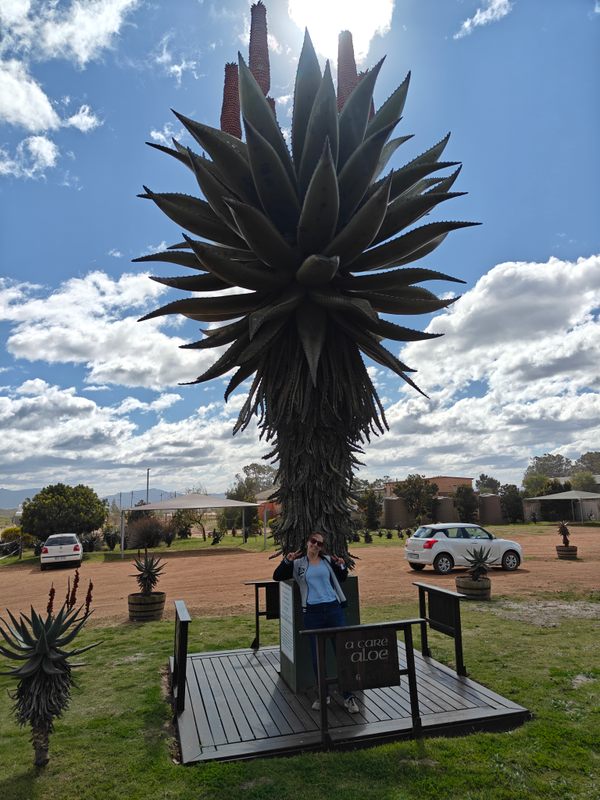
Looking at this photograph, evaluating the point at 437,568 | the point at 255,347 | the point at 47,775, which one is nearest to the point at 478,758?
the point at 47,775

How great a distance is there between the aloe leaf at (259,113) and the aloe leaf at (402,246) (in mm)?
1010

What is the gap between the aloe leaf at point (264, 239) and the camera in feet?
13.7

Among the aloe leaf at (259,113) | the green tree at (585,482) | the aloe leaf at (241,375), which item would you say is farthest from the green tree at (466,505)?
the aloe leaf at (259,113)

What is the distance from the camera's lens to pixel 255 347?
4.50 m

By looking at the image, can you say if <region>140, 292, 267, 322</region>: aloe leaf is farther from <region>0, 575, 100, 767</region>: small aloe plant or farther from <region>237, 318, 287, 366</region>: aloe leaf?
<region>0, 575, 100, 767</region>: small aloe plant

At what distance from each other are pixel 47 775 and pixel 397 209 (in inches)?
210

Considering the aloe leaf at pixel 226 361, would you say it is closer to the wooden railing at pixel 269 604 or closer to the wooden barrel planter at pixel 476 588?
the wooden railing at pixel 269 604

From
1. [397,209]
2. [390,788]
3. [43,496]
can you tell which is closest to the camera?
[390,788]

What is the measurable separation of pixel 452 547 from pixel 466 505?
24849 mm

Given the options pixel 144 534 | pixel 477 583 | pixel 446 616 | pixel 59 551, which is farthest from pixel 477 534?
pixel 144 534

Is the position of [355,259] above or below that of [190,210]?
below

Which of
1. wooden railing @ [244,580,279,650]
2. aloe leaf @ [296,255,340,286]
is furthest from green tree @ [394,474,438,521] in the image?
aloe leaf @ [296,255,340,286]

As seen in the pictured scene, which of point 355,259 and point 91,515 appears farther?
point 91,515

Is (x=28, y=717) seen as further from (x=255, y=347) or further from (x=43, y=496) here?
(x=43, y=496)
